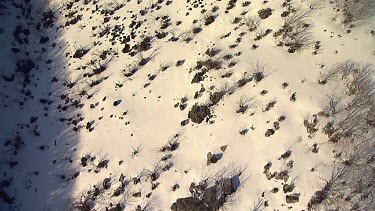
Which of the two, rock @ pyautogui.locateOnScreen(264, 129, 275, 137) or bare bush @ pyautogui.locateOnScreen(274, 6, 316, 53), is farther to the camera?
bare bush @ pyautogui.locateOnScreen(274, 6, 316, 53)

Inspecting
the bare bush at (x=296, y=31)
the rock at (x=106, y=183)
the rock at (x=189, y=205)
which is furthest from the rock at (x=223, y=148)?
the bare bush at (x=296, y=31)

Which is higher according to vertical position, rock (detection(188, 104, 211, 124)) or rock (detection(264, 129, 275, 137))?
rock (detection(188, 104, 211, 124))

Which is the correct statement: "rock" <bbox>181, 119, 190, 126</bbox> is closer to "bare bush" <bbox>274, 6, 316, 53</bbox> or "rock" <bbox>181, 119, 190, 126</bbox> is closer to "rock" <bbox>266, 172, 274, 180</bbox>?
"rock" <bbox>266, 172, 274, 180</bbox>

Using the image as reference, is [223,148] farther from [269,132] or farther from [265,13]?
[265,13]

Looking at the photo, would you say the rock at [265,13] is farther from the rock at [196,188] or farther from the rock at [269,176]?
the rock at [196,188]

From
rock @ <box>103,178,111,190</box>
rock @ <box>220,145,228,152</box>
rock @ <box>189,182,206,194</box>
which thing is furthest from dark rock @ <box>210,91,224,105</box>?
rock @ <box>103,178,111,190</box>

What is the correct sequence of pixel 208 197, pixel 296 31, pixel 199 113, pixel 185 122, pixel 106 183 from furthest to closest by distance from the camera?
1. pixel 296 31
2. pixel 185 122
3. pixel 199 113
4. pixel 106 183
5. pixel 208 197

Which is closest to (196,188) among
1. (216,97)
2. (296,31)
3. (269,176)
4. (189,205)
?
(189,205)
